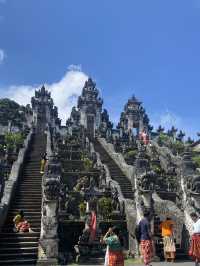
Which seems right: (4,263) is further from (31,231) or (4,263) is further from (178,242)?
(178,242)

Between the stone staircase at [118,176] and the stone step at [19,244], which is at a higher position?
the stone staircase at [118,176]

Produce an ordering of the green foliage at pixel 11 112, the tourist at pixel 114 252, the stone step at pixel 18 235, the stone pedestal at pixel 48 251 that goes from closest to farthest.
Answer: the tourist at pixel 114 252, the stone pedestal at pixel 48 251, the stone step at pixel 18 235, the green foliage at pixel 11 112

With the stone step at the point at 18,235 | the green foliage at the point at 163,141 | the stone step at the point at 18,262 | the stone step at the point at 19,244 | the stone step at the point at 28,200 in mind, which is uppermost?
the green foliage at the point at 163,141

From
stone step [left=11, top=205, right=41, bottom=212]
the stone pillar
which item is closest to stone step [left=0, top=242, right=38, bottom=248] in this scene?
the stone pillar

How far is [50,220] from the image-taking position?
13.6 m

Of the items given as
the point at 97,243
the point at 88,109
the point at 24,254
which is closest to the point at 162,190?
the point at 97,243

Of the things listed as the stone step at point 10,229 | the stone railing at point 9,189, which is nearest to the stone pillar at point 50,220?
the stone step at point 10,229

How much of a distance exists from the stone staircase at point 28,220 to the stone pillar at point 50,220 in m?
0.45

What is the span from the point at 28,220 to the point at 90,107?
47.7m

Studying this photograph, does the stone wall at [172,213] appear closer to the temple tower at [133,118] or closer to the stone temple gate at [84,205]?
the stone temple gate at [84,205]

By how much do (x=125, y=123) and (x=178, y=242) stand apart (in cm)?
4839

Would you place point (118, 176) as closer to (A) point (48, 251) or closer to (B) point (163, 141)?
(A) point (48, 251)

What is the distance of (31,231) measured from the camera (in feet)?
47.5

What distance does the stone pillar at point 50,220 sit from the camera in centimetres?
1295
